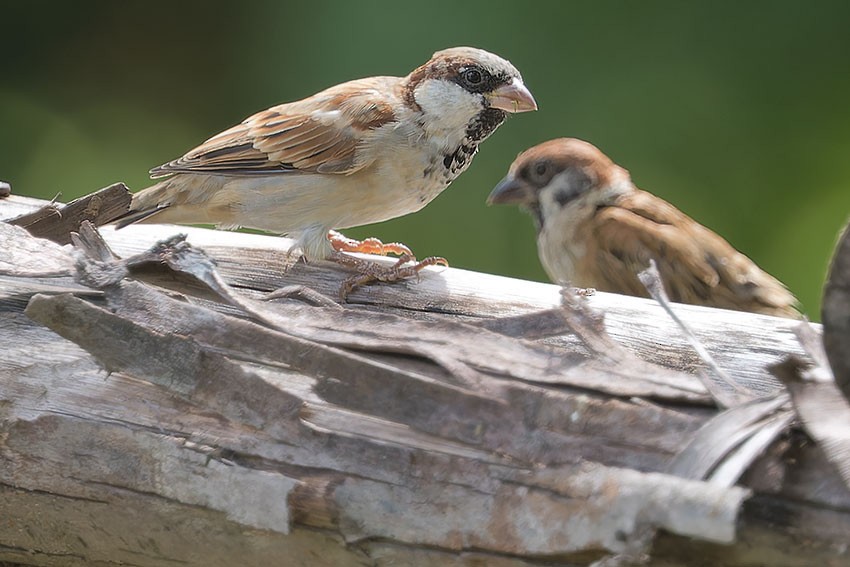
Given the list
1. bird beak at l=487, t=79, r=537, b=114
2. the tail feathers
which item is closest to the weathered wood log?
the tail feathers

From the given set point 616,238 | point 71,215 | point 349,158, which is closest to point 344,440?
point 71,215

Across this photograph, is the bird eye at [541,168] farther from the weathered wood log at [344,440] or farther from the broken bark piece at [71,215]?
the weathered wood log at [344,440]

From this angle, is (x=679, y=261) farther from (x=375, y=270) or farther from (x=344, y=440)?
(x=344, y=440)

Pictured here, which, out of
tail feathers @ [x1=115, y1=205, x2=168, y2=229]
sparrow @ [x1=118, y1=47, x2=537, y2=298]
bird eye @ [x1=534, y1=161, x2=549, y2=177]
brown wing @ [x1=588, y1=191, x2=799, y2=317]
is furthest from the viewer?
→ bird eye @ [x1=534, y1=161, x2=549, y2=177]

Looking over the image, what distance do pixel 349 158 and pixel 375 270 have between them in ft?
1.83

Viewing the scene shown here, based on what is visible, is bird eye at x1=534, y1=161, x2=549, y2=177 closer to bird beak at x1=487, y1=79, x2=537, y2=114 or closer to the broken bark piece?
bird beak at x1=487, y1=79, x2=537, y2=114

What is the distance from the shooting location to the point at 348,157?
2.45 m

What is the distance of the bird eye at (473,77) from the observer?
8.29ft

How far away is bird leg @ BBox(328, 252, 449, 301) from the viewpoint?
1.91m

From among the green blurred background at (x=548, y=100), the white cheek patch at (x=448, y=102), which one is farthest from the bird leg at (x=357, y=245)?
the green blurred background at (x=548, y=100)

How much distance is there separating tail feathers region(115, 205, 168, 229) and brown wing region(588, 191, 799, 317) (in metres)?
1.21

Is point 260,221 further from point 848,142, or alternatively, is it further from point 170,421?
point 848,142

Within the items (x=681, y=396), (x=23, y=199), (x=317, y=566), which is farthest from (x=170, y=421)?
(x=23, y=199)

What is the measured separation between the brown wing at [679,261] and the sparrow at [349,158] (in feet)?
1.96
